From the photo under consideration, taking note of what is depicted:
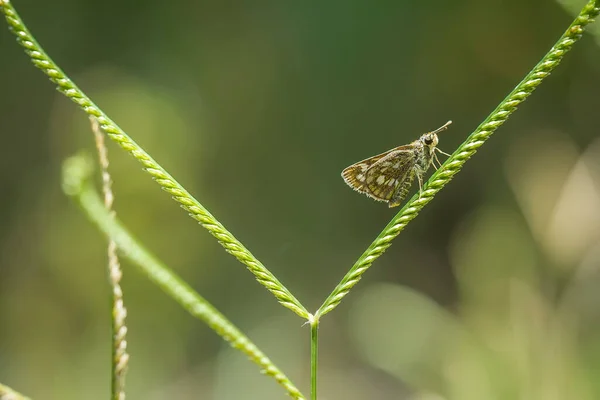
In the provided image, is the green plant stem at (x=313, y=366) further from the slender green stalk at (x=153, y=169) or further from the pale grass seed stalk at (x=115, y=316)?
the pale grass seed stalk at (x=115, y=316)

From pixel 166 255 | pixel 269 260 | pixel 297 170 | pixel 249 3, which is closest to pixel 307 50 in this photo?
pixel 249 3

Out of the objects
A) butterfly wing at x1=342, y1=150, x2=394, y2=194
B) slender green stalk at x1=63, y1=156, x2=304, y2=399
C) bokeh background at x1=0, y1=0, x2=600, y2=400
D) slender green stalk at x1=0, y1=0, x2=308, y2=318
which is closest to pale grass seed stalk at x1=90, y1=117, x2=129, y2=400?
slender green stalk at x1=0, y1=0, x2=308, y2=318

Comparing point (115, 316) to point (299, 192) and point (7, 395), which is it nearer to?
point (7, 395)

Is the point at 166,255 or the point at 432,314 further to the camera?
the point at 166,255

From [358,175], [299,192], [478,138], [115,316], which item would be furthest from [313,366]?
[299,192]

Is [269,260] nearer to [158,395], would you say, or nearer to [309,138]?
[309,138]

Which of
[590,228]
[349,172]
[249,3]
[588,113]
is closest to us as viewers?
[349,172]

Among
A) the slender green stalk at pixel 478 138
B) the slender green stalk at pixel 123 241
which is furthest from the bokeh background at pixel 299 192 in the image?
the slender green stalk at pixel 123 241
